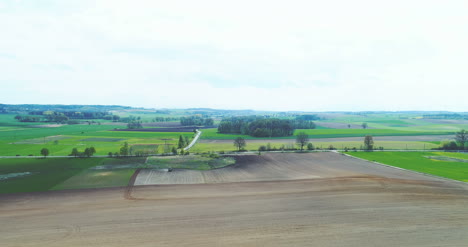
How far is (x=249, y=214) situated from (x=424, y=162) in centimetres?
4983

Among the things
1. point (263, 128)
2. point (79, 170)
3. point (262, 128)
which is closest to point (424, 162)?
point (263, 128)

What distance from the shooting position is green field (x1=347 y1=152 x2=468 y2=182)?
4319 cm

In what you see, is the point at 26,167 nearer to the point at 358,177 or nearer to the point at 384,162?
the point at 358,177

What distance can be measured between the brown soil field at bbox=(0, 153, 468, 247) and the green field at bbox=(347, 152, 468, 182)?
7.02 m

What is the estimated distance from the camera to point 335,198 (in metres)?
30.4

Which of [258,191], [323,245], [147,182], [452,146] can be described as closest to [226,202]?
[258,191]

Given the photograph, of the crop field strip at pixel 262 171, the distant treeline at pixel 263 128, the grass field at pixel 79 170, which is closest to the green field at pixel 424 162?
the crop field strip at pixel 262 171

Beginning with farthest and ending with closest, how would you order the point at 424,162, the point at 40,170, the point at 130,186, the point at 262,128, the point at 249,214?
the point at 262,128
the point at 424,162
the point at 40,170
the point at 130,186
the point at 249,214

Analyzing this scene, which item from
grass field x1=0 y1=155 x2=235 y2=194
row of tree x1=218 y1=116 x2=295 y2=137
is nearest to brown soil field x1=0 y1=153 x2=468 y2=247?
grass field x1=0 y1=155 x2=235 y2=194

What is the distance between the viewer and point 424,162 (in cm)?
5303

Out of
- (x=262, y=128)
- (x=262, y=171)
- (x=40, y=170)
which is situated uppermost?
(x=262, y=128)

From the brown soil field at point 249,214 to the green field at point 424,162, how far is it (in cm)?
702

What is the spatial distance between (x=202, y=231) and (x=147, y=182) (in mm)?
19002

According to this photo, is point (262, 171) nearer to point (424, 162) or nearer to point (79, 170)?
point (79, 170)
